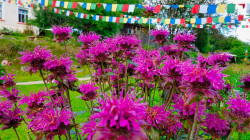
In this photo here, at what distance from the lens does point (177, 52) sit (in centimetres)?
197

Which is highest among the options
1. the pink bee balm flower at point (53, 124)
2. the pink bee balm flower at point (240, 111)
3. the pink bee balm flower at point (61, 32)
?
the pink bee balm flower at point (61, 32)

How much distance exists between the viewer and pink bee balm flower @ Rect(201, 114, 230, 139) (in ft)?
4.08

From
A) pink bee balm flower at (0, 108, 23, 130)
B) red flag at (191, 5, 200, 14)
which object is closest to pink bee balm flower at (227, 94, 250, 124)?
pink bee balm flower at (0, 108, 23, 130)

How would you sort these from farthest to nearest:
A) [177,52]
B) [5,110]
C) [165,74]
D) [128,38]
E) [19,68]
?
[19,68], [177,52], [128,38], [5,110], [165,74]

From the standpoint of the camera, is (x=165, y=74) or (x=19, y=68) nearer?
(x=165, y=74)

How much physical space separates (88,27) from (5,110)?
14.0m

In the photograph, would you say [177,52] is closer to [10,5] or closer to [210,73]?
[210,73]

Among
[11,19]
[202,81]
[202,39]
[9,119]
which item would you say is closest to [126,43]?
[202,81]

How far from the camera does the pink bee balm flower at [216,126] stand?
4.08ft

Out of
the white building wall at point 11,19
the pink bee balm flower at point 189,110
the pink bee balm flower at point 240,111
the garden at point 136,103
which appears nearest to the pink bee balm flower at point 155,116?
the garden at point 136,103

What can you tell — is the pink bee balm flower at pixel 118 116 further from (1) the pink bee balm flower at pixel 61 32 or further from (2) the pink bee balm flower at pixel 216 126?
(1) the pink bee balm flower at pixel 61 32

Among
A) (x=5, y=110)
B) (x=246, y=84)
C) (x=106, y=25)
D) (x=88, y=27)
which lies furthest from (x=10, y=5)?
(x=246, y=84)

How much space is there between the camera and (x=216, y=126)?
1.26 m

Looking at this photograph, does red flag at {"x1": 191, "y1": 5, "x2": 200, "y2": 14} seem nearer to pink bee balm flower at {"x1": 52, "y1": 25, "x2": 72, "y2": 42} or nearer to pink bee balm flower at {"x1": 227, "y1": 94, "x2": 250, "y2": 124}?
pink bee balm flower at {"x1": 52, "y1": 25, "x2": 72, "y2": 42}
